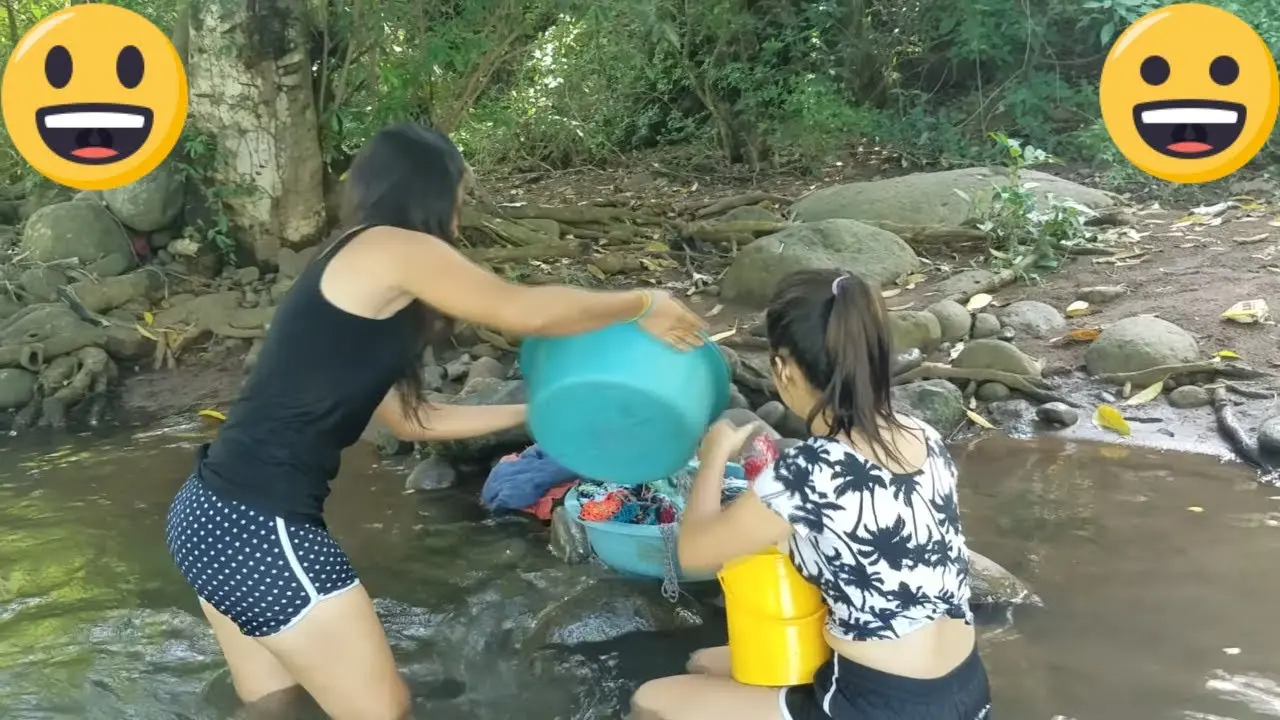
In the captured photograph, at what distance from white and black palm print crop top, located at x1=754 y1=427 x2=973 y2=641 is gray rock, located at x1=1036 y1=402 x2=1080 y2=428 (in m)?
3.28

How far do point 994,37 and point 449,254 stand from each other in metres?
8.87

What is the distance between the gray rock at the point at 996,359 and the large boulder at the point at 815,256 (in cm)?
145

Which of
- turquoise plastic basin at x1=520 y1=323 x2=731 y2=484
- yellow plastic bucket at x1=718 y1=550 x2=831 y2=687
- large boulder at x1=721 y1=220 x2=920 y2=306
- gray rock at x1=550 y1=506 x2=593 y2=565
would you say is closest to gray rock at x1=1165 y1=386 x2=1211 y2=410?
large boulder at x1=721 y1=220 x2=920 y2=306

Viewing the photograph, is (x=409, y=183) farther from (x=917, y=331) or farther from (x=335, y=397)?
(x=917, y=331)

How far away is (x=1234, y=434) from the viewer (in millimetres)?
5074

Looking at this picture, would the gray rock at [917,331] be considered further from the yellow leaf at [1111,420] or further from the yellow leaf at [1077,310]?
the yellow leaf at [1111,420]

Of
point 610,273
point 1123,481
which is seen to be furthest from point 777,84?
point 1123,481

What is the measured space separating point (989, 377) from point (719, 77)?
678 cm

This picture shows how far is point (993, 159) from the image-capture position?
10.4 metres

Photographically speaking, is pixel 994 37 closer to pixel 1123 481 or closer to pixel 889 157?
pixel 889 157

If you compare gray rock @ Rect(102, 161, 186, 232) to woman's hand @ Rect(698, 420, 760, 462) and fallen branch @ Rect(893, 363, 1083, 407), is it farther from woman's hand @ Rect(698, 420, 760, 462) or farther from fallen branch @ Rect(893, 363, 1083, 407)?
woman's hand @ Rect(698, 420, 760, 462)

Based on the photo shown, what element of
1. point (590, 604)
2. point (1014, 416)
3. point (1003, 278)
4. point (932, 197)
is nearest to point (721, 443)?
point (590, 604)

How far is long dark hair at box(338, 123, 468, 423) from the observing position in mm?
2551

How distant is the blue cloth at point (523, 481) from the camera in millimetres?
4898
